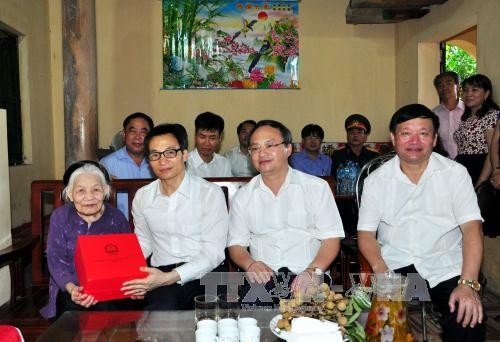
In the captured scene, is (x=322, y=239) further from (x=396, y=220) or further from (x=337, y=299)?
(x=337, y=299)

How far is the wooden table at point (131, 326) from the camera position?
1634 mm

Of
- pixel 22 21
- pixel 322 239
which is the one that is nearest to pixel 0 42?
pixel 22 21

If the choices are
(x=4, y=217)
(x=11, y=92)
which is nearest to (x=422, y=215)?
(x=4, y=217)

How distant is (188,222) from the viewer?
232 centimetres

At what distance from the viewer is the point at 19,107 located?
16.9 feet

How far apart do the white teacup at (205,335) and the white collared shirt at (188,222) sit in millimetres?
786

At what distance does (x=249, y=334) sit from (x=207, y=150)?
255 cm

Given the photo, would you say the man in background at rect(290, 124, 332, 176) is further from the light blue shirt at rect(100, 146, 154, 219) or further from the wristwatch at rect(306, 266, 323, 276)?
the wristwatch at rect(306, 266, 323, 276)

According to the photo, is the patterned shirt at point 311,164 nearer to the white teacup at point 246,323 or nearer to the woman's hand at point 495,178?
the woman's hand at point 495,178

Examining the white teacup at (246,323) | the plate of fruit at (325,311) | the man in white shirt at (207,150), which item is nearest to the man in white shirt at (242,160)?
the man in white shirt at (207,150)

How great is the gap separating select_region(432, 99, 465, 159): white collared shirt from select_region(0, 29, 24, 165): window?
4.08 meters

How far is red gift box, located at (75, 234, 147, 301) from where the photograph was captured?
6.07 feet

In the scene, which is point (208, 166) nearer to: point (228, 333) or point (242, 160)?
point (242, 160)

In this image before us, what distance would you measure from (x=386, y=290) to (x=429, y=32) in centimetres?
485
